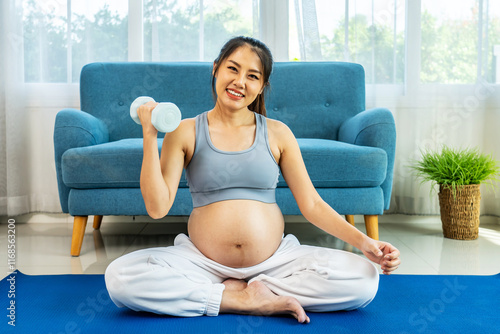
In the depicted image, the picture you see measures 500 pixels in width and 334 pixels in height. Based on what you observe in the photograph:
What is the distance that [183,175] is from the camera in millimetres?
1979

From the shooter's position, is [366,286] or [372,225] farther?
[372,225]

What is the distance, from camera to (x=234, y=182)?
4.35 feet

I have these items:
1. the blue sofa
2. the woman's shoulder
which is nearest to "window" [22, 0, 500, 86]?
the blue sofa

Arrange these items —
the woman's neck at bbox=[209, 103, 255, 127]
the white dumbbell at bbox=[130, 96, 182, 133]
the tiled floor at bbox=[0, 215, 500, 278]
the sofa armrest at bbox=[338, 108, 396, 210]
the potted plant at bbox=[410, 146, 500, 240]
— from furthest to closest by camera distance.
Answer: the potted plant at bbox=[410, 146, 500, 240], the sofa armrest at bbox=[338, 108, 396, 210], the tiled floor at bbox=[0, 215, 500, 278], the woman's neck at bbox=[209, 103, 255, 127], the white dumbbell at bbox=[130, 96, 182, 133]

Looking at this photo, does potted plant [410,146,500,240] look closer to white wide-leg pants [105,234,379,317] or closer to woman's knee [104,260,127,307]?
white wide-leg pants [105,234,379,317]

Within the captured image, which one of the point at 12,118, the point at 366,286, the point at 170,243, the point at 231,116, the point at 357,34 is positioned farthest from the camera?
the point at 357,34

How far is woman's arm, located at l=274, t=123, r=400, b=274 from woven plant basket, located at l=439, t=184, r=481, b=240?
131cm

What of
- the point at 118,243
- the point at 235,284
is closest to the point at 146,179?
the point at 235,284

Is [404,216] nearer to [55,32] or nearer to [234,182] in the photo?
[234,182]

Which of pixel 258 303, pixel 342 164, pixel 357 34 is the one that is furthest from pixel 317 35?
pixel 258 303

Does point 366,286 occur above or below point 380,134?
below

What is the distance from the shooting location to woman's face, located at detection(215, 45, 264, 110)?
1.29 meters

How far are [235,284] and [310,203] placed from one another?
290 millimetres

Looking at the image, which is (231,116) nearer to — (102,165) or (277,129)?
(277,129)
